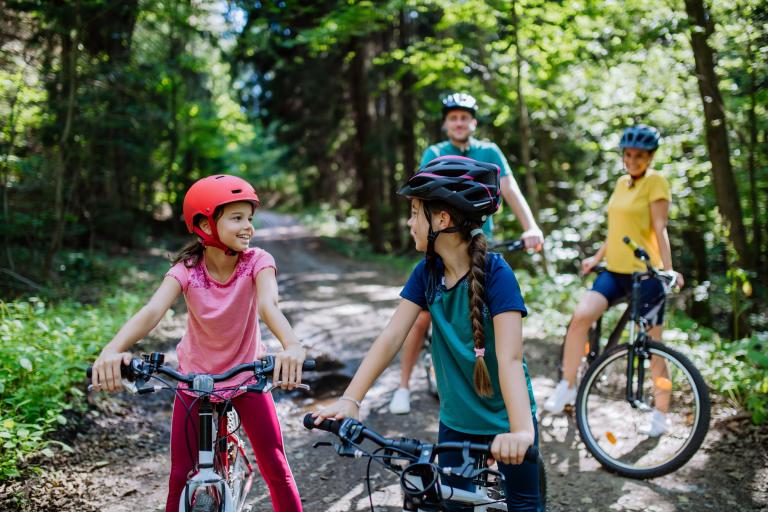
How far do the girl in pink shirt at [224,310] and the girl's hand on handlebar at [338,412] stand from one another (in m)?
0.58

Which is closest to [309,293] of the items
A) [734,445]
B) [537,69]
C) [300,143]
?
[537,69]

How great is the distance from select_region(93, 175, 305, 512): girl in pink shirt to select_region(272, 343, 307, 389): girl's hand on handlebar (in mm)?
272

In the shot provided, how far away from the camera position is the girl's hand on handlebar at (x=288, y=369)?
2426 millimetres

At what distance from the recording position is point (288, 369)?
2439mm

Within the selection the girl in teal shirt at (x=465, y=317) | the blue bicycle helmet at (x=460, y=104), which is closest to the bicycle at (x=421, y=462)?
the girl in teal shirt at (x=465, y=317)

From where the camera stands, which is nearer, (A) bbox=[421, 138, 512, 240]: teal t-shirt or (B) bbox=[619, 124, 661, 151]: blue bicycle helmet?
(B) bbox=[619, 124, 661, 151]: blue bicycle helmet

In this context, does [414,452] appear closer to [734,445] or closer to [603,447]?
[603,447]

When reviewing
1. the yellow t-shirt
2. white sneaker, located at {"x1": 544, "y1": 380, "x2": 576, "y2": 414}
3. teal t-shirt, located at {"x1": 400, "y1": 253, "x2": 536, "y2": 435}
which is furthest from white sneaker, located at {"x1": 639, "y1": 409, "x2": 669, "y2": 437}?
teal t-shirt, located at {"x1": 400, "y1": 253, "x2": 536, "y2": 435}

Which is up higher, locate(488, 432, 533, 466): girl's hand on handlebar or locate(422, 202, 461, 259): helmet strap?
locate(422, 202, 461, 259): helmet strap

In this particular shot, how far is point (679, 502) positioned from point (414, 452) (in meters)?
2.93

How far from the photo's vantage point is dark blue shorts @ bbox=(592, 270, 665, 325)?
15.4 ft

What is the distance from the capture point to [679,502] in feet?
12.8

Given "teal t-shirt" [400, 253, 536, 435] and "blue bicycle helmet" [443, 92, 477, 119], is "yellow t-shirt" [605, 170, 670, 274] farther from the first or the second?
"teal t-shirt" [400, 253, 536, 435]

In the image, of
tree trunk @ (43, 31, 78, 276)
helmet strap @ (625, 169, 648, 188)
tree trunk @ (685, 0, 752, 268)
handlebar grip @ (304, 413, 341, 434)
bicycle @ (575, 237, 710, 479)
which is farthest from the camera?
tree trunk @ (43, 31, 78, 276)
